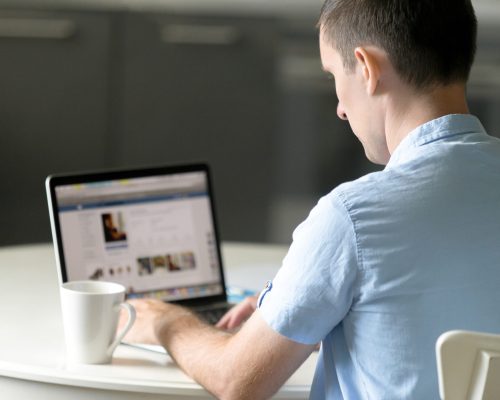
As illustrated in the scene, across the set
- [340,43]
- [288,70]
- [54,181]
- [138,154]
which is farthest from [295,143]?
[340,43]

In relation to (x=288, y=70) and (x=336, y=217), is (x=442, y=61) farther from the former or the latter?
(x=288, y=70)

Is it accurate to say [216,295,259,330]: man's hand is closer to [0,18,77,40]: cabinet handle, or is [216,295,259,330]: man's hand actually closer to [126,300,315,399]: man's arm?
[126,300,315,399]: man's arm

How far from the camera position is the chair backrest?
99 centimetres

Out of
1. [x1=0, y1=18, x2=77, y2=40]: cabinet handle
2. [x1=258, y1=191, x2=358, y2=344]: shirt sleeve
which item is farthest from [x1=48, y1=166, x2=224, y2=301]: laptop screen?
[x1=0, y1=18, x2=77, y2=40]: cabinet handle

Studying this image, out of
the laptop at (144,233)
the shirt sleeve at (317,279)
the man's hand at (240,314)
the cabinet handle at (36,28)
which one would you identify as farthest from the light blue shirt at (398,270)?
the cabinet handle at (36,28)

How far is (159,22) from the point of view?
394 cm

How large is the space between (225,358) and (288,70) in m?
2.95

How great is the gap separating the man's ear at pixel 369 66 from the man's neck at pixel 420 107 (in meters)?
0.03

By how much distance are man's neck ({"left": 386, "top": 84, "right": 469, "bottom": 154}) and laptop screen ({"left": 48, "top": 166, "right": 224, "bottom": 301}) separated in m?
0.65

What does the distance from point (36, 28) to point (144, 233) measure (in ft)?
7.41

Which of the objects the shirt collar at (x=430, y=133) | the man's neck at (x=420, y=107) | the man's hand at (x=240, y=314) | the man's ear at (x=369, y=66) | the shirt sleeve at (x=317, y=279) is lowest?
the man's hand at (x=240, y=314)

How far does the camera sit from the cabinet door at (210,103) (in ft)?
13.0

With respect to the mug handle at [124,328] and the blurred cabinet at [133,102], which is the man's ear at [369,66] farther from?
the blurred cabinet at [133,102]

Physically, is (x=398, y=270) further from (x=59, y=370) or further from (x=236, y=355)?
Answer: (x=59, y=370)
